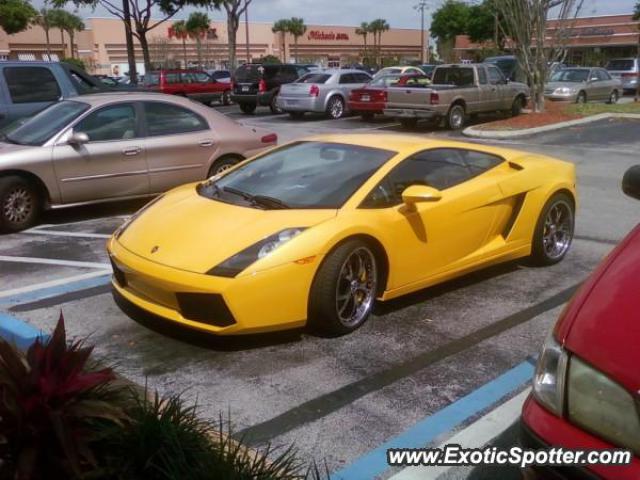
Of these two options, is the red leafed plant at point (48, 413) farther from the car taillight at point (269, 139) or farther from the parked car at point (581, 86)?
the parked car at point (581, 86)

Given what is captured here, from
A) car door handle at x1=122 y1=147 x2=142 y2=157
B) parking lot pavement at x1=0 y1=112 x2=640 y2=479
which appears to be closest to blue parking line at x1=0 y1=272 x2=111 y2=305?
parking lot pavement at x1=0 y1=112 x2=640 y2=479

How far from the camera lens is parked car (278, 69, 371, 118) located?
69.4ft

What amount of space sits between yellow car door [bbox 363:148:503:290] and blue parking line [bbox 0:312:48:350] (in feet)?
7.56

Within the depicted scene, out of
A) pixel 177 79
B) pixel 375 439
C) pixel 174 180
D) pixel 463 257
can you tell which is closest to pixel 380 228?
pixel 463 257

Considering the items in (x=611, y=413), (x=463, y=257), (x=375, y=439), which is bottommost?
(x=375, y=439)

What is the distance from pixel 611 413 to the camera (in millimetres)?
2098

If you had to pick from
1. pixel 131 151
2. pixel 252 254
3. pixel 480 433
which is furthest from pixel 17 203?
pixel 480 433

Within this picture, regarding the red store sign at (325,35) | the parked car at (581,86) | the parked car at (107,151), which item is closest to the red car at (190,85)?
the parked car at (581,86)

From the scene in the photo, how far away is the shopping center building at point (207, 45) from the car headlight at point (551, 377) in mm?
60558

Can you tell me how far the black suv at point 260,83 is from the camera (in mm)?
24016

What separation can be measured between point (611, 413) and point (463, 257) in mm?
3122

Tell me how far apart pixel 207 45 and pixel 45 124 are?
228ft

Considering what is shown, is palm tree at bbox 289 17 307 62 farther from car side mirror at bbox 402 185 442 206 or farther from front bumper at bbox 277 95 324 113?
car side mirror at bbox 402 185 442 206

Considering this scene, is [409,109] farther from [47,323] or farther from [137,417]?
[137,417]
